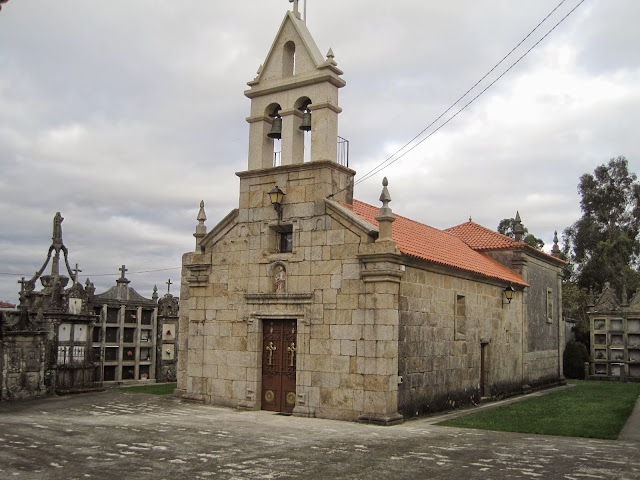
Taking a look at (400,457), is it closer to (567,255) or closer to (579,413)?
(579,413)

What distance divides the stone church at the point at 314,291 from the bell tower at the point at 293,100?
0.03 m

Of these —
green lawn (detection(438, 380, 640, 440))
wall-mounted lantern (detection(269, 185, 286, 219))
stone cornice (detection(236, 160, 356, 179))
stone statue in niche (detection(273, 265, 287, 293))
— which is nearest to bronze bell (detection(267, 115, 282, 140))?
stone cornice (detection(236, 160, 356, 179))

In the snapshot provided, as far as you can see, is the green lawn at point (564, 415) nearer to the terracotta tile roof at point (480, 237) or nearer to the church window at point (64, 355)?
the terracotta tile roof at point (480, 237)

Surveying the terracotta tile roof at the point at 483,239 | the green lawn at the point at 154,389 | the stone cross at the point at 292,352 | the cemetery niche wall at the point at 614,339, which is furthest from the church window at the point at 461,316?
the cemetery niche wall at the point at 614,339

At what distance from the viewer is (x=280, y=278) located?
16.0 m

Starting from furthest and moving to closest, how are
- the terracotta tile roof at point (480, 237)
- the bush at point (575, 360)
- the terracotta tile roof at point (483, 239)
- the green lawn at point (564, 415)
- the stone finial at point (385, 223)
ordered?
the bush at point (575, 360) < the terracotta tile roof at point (480, 237) < the terracotta tile roof at point (483, 239) < the stone finial at point (385, 223) < the green lawn at point (564, 415)

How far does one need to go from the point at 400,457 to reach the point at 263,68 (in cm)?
1120

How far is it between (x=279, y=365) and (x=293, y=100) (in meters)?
6.94

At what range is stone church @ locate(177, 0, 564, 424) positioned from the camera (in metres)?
14.3

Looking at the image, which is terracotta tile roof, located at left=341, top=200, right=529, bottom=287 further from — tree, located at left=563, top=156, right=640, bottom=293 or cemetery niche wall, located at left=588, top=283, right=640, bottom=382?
tree, located at left=563, top=156, right=640, bottom=293

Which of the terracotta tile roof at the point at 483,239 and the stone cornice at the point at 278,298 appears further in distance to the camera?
the terracotta tile roof at the point at 483,239

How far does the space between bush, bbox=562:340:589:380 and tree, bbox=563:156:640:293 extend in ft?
42.0

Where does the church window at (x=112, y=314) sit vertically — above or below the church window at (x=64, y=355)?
above

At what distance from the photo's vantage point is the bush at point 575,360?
29.2 m
